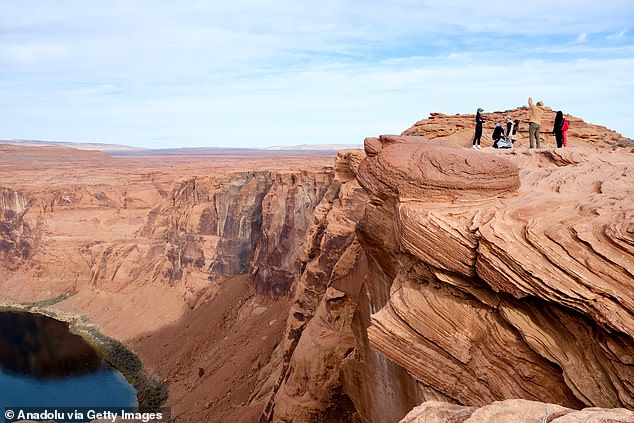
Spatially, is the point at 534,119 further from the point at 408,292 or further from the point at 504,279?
the point at 504,279

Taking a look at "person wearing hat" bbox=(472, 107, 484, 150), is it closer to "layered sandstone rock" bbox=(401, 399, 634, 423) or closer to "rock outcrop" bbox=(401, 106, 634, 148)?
"rock outcrop" bbox=(401, 106, 634, 148)

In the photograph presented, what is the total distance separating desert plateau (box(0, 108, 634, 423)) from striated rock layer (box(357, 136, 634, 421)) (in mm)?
27

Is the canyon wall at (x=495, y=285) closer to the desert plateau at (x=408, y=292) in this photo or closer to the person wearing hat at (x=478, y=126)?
the desert plateau at (x=408, y=292)

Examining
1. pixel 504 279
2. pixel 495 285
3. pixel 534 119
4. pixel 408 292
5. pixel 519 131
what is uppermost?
pixel 534 119

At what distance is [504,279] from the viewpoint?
754cm

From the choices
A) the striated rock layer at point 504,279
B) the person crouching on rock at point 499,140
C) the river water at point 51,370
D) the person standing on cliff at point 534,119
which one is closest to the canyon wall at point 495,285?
the striated rock layer at point 504,279

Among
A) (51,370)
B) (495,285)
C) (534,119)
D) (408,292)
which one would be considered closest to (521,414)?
(495,285)

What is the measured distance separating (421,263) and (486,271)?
173 cm

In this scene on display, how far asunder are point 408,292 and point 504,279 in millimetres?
2254

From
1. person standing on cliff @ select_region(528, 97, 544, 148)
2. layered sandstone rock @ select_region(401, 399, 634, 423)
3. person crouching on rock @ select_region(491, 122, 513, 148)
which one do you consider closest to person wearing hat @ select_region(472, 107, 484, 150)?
person crouching on rock @ select_region(491, 122, 513, 148)

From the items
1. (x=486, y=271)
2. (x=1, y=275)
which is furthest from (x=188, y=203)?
(x=486, y=271)

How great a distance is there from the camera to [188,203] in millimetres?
51094

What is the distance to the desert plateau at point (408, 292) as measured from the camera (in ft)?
22.9

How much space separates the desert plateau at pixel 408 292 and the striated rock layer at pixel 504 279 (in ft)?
0.09
